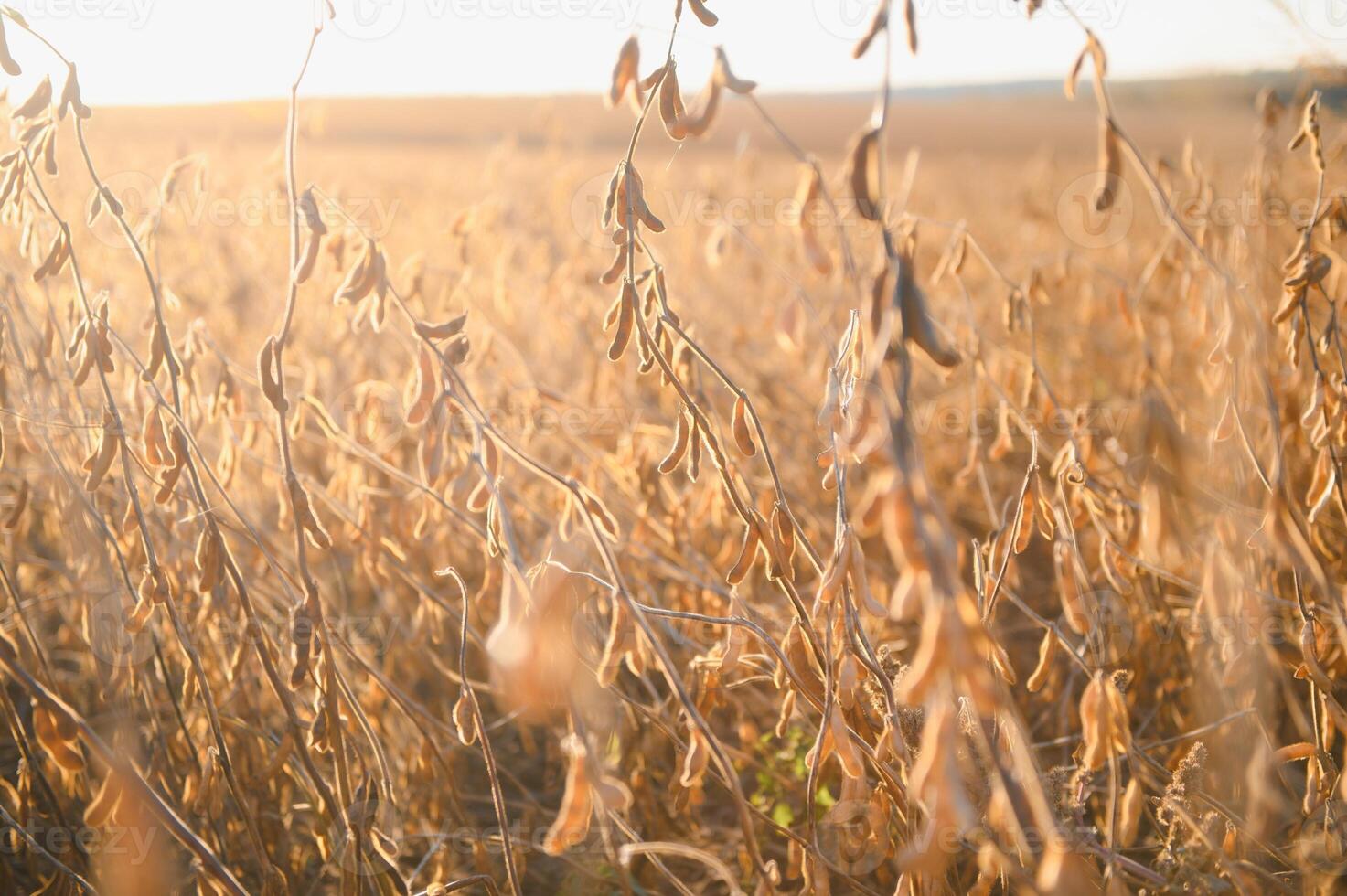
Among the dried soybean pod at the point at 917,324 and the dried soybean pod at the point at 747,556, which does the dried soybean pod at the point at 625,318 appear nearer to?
the dried soybean pod at the point at 747,556

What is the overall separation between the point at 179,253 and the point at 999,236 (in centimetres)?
593

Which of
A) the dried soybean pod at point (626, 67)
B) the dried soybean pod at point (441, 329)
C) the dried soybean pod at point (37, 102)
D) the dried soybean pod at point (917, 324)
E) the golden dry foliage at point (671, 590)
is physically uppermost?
the dried soybean pod at point (626, 67)

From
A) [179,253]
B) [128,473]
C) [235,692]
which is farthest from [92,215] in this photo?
[179,253]

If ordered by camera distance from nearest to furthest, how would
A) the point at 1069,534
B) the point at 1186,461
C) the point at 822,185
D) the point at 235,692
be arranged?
the point at 1186,461 < the point at 822,185 < the point at 1069,534 < the point at 235,692

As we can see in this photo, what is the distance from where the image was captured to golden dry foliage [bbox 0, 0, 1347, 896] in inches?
36.3

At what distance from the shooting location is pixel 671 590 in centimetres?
192

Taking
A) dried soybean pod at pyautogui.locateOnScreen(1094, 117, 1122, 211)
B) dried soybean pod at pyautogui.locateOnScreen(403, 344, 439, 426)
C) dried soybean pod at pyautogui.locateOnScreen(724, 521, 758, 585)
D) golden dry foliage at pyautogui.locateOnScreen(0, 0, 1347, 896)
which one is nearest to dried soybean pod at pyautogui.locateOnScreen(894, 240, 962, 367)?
golden dry foliage at pyautogui.locateOnScreen(0, 0, 1347, 896)

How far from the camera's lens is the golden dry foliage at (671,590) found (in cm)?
92

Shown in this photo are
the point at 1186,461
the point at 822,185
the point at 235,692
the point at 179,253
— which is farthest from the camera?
the point at 179,253

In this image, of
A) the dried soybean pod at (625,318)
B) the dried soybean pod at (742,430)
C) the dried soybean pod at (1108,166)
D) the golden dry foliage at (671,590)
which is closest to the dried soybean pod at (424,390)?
the golden dry foliage at (671,590)

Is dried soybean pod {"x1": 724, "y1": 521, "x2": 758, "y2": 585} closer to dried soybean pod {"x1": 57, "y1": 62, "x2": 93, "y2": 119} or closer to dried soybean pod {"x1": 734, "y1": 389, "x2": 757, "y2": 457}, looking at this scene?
dried soybean pod {"x1": 734, "y1": 389, "x2": 757, "y2": 457}

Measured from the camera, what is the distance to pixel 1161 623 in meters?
1.87

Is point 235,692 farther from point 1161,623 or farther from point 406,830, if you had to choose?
point 1161,623

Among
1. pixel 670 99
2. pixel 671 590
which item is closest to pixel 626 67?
pixel 670 99
